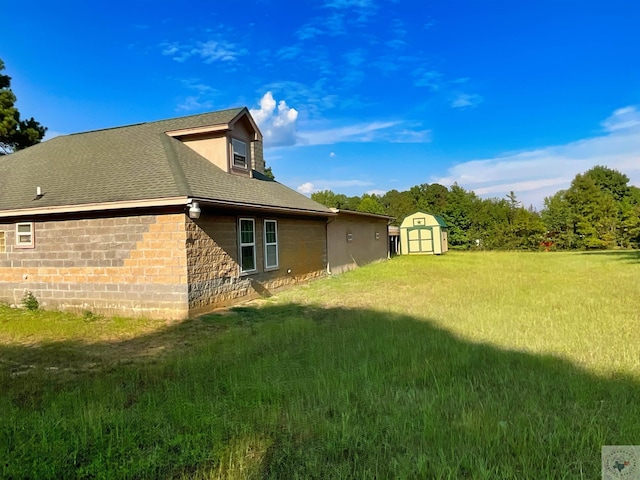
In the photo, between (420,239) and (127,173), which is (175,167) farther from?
(420,239)

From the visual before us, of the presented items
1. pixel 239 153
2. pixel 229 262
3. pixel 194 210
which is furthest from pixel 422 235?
pixel 194 210

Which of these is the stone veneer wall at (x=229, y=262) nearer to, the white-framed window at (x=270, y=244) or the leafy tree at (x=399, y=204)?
the white-framed window at (x=270, y=244)

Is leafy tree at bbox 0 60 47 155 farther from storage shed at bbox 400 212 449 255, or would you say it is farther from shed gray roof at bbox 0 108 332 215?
storage shed at bbox 400 212 449 255

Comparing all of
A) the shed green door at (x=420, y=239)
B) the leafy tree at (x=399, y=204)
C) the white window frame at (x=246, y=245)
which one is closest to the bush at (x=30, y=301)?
the white window frame at (x=246, y=245)

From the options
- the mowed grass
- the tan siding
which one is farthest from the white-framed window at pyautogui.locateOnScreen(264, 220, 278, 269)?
the tan siding

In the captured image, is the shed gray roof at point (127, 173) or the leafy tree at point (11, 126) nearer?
the shed gray roof at point (127, 173)

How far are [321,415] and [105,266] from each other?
7940mm

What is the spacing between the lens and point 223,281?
33.8ft

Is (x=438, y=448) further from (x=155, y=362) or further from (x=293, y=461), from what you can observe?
(x=155, y=362)

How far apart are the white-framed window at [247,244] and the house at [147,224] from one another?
0.04 meters

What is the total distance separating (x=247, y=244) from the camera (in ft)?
37.3

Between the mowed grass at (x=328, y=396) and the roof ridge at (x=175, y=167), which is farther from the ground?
the roof ridge at (x=175, y=167)

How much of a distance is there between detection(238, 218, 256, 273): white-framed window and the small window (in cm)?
313

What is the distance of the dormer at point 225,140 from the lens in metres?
13.0
